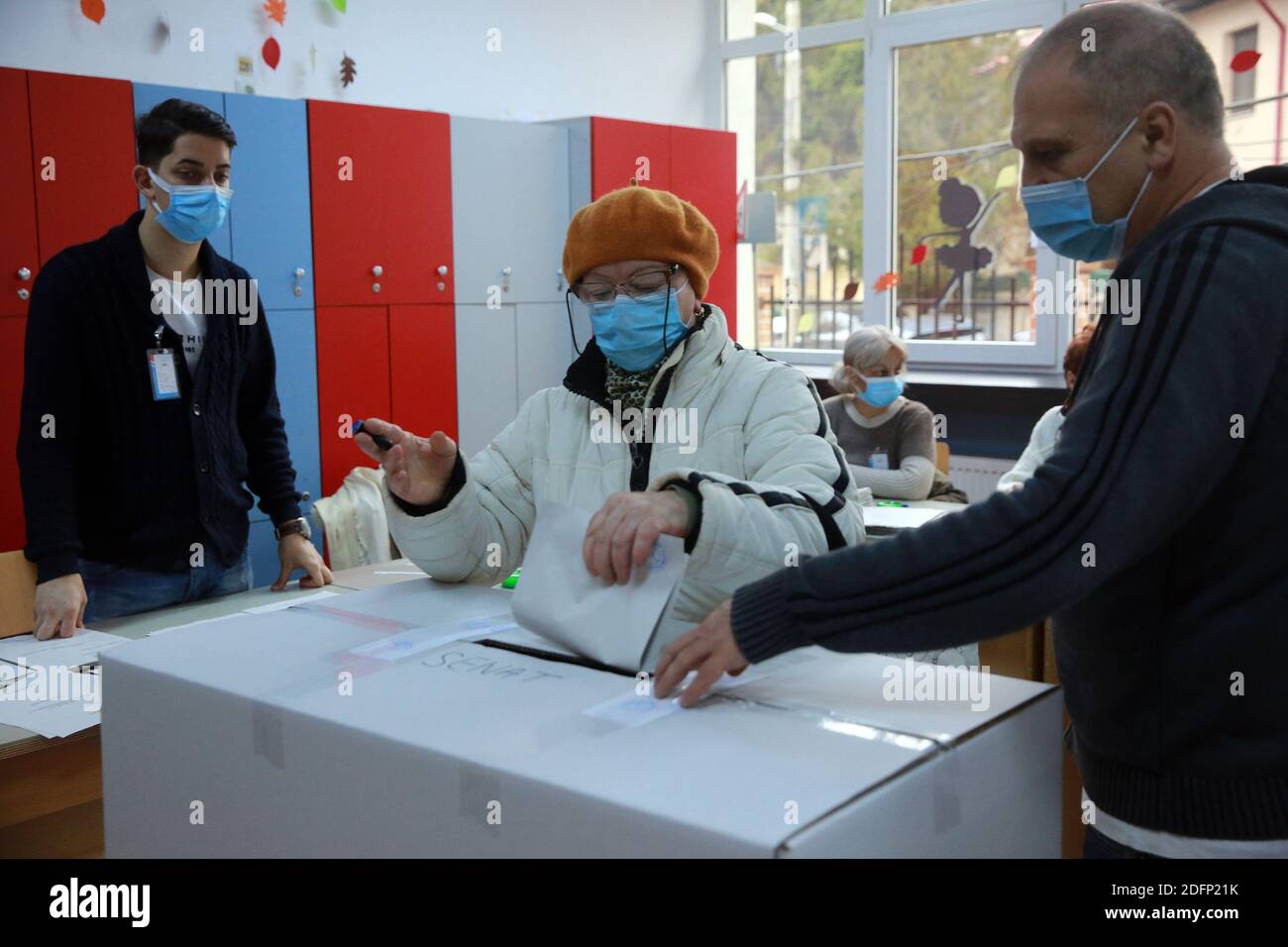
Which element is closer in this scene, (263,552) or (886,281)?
(263,552)

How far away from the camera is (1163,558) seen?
3.10 ft

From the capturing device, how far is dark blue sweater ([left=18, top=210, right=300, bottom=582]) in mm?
2219

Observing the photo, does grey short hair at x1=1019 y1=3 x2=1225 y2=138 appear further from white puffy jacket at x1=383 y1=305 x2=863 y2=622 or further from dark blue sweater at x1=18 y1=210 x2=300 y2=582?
dark blue sweater at x1=18 y1=210 x2=300 y2=582

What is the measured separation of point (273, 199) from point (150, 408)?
1.98 metres

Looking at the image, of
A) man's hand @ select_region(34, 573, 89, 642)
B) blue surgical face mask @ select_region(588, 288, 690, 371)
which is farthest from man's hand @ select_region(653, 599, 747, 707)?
man's hand @ select_region(34, 573, 89, 642)

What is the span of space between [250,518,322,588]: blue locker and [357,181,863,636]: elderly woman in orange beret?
2581mm

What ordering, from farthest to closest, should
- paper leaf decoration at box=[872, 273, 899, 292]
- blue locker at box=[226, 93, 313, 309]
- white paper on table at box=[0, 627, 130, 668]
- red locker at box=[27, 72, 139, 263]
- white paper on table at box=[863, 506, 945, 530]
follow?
paper leaf decoration at box=[872, 273, 899, 292]
blue locker at box=[226, 93, 313, 309]
red locker at box=[27, 72, 139, 263]
white paper on table at box=[863, 506, 945, 530]
white paper on table at box=[0, 627, 130, 668]

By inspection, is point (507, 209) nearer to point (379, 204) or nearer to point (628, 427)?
point (379, 204)

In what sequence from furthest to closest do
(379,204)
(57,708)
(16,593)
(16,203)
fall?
(379,204), (16,203), (16,593), (57,708)

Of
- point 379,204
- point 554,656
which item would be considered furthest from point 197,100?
point 554,656

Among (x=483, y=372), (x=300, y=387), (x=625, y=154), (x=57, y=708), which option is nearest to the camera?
(x=57, y=708)

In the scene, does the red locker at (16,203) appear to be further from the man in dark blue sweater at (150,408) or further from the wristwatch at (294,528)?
the wristwatch at (294,528)
